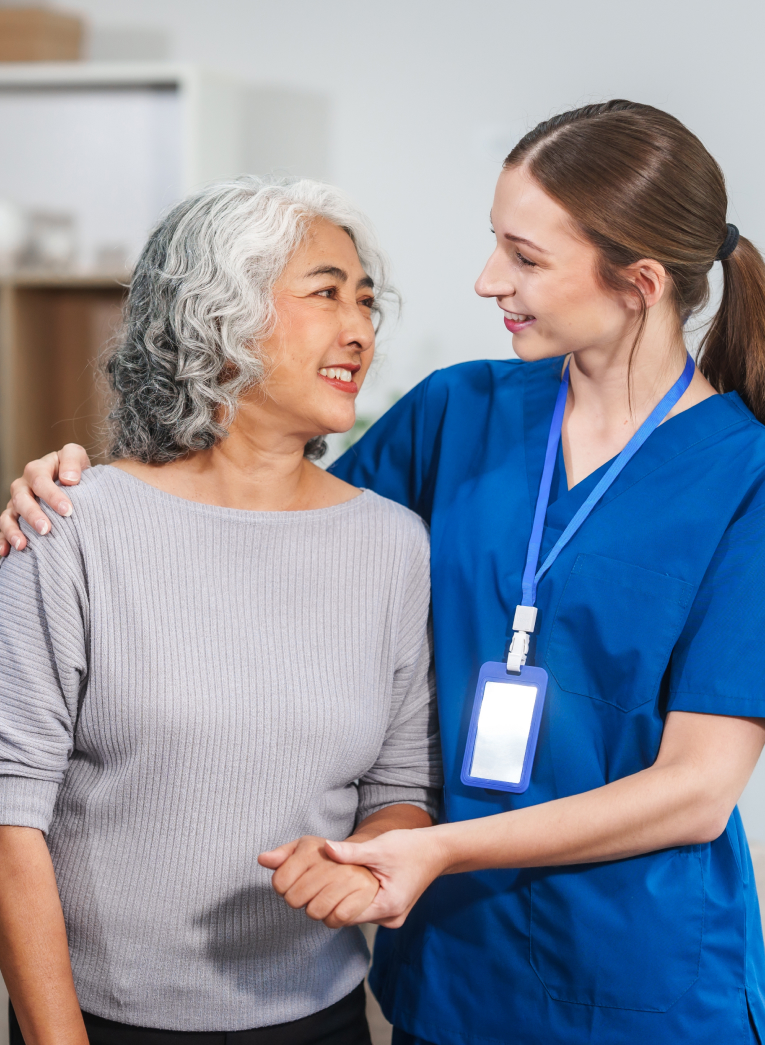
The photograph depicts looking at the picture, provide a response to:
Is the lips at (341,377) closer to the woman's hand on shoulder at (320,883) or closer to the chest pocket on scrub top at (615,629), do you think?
the chest pocket on scrub top at (615,629)

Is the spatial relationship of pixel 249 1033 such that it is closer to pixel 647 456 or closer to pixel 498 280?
pixel 647 456

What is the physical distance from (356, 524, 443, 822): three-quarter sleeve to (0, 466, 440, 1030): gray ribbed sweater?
9 centimetres

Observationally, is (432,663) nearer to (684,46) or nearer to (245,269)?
(245,269)

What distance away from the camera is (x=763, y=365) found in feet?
4.12

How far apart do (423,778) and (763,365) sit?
662 mm

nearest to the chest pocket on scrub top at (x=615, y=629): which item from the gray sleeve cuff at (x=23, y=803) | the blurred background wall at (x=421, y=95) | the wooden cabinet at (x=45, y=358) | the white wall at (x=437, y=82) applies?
the gray sleeve cuff at (x=23, y=803)

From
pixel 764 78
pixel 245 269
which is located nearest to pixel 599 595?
pixel 245 269

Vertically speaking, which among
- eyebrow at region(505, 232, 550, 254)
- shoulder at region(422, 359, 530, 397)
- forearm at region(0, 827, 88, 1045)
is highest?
eyebrow at region(505, 232, 550, 254)

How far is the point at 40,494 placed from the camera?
1.16 metres

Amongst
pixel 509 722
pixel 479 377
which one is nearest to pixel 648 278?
pixel 479 377

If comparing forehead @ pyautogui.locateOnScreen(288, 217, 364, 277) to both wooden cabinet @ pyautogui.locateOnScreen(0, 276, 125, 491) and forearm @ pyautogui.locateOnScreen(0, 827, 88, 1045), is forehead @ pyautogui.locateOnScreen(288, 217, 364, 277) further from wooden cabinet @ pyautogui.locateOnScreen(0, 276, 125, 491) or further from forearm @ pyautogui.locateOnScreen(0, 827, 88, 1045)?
wooden cabinet @ pyautogui.locateOnScreen(0, 276, 125, 491)

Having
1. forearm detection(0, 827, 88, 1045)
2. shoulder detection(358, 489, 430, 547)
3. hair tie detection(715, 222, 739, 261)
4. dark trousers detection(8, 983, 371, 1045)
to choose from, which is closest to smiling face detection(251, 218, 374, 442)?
shoulder detection(358, 489, 430, 547)

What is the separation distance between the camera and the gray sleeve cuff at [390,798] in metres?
1.29

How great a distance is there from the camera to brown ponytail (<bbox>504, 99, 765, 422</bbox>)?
1150 millimetres
